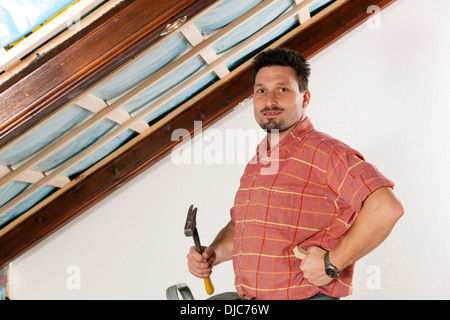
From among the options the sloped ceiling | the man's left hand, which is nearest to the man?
the man's left hand

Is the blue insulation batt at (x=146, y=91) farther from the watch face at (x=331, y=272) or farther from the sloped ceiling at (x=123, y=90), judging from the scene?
the watch face at (x=331, y=272)

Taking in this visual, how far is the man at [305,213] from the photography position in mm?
1157

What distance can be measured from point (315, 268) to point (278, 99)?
551 millimetres

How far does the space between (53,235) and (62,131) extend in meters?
0.98

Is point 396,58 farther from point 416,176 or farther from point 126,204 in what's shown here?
point 126,204

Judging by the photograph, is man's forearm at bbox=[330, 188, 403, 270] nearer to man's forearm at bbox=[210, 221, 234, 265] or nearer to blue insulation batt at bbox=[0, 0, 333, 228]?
man's forearm at bbox=[210, 221, 234, 265]

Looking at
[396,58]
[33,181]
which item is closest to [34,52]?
[33,181]

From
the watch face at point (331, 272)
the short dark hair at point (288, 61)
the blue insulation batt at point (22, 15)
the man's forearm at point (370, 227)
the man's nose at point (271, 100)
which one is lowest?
→ the watch face at point (331, 272)

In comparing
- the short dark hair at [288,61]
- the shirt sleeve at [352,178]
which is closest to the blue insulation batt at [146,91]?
the short dark hair at [288,61]

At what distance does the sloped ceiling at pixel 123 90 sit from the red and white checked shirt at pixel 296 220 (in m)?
0.56

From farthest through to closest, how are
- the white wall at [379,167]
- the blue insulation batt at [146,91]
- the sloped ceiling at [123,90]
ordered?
the white wall at [379,167] < the blue insulation batt at [146,91] < the sloped ceiling at [123,90]

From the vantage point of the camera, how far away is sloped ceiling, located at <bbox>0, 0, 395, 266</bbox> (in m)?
1.35

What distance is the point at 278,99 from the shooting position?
4.84ft

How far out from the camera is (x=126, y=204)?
276cm
